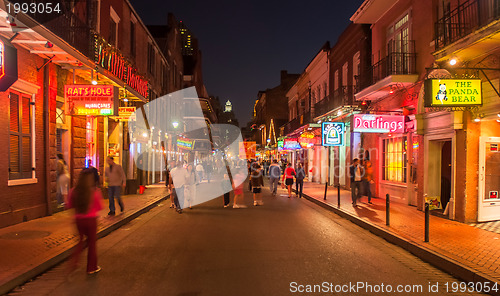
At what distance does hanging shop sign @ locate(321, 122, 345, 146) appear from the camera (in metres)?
19.4

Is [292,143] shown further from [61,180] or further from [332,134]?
[61,180]

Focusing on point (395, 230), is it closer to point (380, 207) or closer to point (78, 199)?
point (380, 207)

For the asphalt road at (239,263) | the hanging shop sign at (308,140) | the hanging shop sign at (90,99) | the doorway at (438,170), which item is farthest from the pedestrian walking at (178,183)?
the hanging shop sign at (308,140)

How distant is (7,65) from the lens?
6.75 m

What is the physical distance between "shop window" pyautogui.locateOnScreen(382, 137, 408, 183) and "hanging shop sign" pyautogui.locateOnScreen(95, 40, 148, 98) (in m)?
10.9

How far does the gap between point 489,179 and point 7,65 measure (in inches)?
455

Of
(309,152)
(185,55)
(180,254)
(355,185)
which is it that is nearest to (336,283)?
(180,254)

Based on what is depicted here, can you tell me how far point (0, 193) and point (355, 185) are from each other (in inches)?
435

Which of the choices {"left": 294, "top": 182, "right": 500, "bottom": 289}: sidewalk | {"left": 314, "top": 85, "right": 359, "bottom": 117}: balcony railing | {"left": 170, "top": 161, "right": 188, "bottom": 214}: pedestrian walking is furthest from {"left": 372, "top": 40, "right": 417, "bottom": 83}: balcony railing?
{"left": 170, "top": 161, "right": 188, "bottom": 214}: pedestrian walking

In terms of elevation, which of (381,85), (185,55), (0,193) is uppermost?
(185,55)

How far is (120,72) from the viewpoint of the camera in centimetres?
1422

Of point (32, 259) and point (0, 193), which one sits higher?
point (0, 193)

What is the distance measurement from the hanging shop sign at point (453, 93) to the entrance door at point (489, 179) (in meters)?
1.83

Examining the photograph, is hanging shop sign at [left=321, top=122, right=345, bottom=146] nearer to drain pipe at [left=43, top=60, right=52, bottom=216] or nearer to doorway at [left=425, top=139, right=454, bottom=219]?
doorway at [left=425, top=139, right=454, bottom=219]
